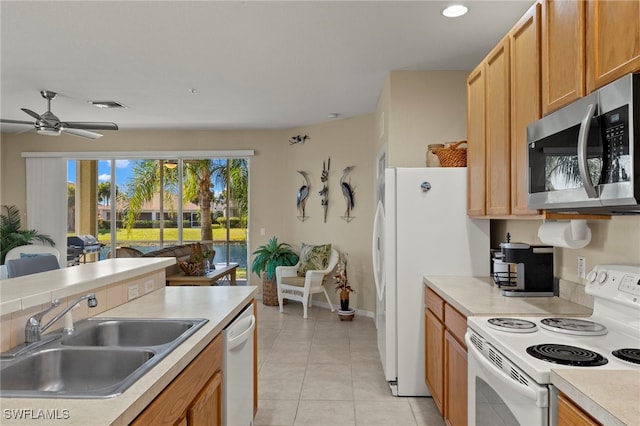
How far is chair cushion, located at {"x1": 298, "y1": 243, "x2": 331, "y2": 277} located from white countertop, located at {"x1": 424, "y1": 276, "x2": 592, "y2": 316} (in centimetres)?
321

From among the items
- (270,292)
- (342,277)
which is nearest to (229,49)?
(342,277)

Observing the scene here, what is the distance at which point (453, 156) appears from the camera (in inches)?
132

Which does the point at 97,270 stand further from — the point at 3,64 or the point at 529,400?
the point at 3,64

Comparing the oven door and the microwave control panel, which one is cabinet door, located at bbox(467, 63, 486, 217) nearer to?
the oven door

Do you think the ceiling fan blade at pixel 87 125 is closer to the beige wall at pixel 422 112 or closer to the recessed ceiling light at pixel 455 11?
the beige wall at pixel 422 112

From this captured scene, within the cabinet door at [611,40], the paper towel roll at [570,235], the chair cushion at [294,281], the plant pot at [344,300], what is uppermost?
the cabinet door at [611,40]

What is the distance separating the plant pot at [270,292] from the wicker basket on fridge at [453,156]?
366 centimetres

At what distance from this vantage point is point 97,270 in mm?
2234

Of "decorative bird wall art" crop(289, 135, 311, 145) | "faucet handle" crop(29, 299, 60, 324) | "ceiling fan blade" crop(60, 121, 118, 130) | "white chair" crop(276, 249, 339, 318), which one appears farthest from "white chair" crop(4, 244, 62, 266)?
"faucet handle" crop(29, 299, 60, 324)

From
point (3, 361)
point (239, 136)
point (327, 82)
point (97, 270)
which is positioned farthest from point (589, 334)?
point (239, 136)

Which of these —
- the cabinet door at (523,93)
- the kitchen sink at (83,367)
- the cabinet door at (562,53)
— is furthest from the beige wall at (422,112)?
the kitchen sink at (83,367)

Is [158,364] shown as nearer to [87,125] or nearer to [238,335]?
[238,335]

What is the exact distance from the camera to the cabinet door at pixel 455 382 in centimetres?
218

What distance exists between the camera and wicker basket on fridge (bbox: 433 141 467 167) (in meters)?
3.33
